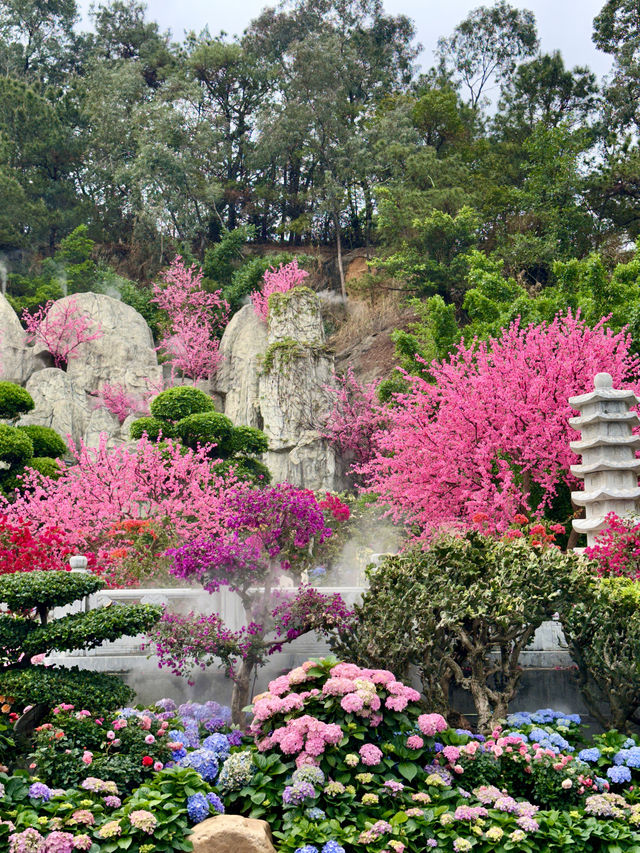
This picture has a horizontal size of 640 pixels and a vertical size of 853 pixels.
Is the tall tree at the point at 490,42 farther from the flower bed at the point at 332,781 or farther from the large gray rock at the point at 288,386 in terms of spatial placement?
the flower bed at the point at 332,781

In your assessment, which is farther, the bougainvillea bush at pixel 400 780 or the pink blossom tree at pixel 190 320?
the pink blossom tree at pixel 190 320

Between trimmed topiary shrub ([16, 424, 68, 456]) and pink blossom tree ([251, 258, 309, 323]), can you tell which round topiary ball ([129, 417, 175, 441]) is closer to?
trimmed topiary shrub ([16, 424, 68, 456])

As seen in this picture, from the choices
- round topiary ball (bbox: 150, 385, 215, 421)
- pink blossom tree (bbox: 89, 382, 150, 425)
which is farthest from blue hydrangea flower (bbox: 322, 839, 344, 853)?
pink blossom tree (bbox: 89, 382, 150, 425)

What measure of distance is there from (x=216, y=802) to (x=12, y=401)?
16003mm

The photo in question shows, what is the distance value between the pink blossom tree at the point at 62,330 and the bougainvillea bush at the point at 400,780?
20.6 meters

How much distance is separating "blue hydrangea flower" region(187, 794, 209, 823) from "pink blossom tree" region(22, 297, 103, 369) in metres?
21.1

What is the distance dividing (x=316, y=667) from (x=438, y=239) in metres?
19.2

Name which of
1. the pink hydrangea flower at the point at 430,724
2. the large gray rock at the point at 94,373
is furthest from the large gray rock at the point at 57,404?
the pink hydrangea flower at the point at 430,724

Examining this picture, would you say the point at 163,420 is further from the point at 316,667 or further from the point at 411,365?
the point at 316,667

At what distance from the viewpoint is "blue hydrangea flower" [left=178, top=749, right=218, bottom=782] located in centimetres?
597

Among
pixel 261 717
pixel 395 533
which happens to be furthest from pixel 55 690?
pixel 395 533

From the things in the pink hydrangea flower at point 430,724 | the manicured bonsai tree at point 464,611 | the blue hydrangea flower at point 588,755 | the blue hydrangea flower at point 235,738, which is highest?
the manicured bonsai tree at point 464,611

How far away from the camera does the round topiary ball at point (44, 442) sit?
62.1 ft

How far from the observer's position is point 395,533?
15.4 metres
